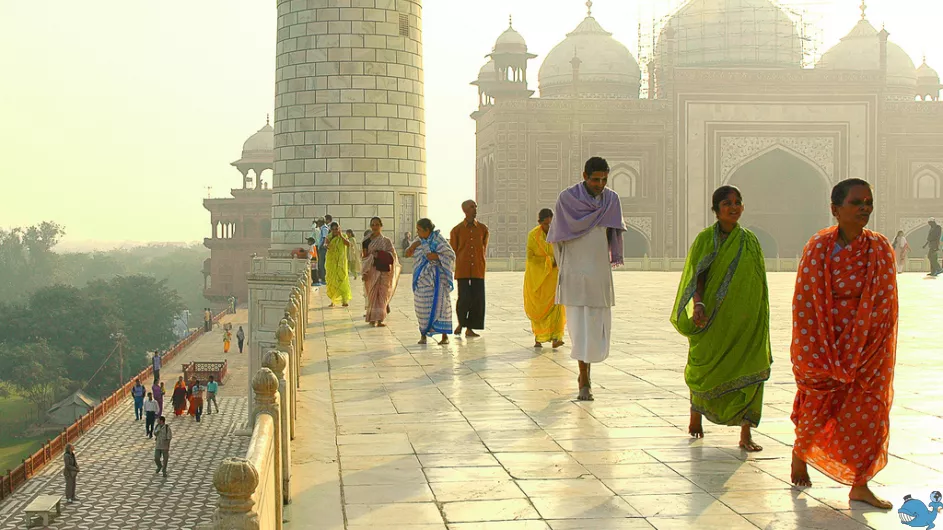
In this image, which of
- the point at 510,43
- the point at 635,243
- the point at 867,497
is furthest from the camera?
the point at 510,43

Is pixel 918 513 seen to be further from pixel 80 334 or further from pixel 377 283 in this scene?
pixel 80 334

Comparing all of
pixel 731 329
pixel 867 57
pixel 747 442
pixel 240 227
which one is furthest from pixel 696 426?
pixel 240 227

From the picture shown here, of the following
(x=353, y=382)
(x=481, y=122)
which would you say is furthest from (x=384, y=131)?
(x=481, y=122)

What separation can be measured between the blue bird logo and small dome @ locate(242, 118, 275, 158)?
45229mm

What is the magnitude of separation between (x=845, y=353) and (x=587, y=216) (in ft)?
7.48

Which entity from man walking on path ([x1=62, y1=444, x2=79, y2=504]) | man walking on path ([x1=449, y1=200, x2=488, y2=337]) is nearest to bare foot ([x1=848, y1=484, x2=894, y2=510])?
man walking on path ([x1=449, y1=200, x2=488, y2=337])

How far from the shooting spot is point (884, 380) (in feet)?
11.6

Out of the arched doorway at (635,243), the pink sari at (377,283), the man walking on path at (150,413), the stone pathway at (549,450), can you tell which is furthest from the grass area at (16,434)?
the stone pathway at (549,450)

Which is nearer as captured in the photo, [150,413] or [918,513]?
[918,513]

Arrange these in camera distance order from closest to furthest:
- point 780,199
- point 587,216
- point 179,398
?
point 587,216, point 179,398, point 780,199

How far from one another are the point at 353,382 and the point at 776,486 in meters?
3.06

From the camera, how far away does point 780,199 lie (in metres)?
33.2

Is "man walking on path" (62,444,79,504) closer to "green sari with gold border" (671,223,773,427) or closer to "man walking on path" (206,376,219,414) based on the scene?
Answer: "man walking on path" (206,376,219,414)

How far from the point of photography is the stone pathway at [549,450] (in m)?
3.49
